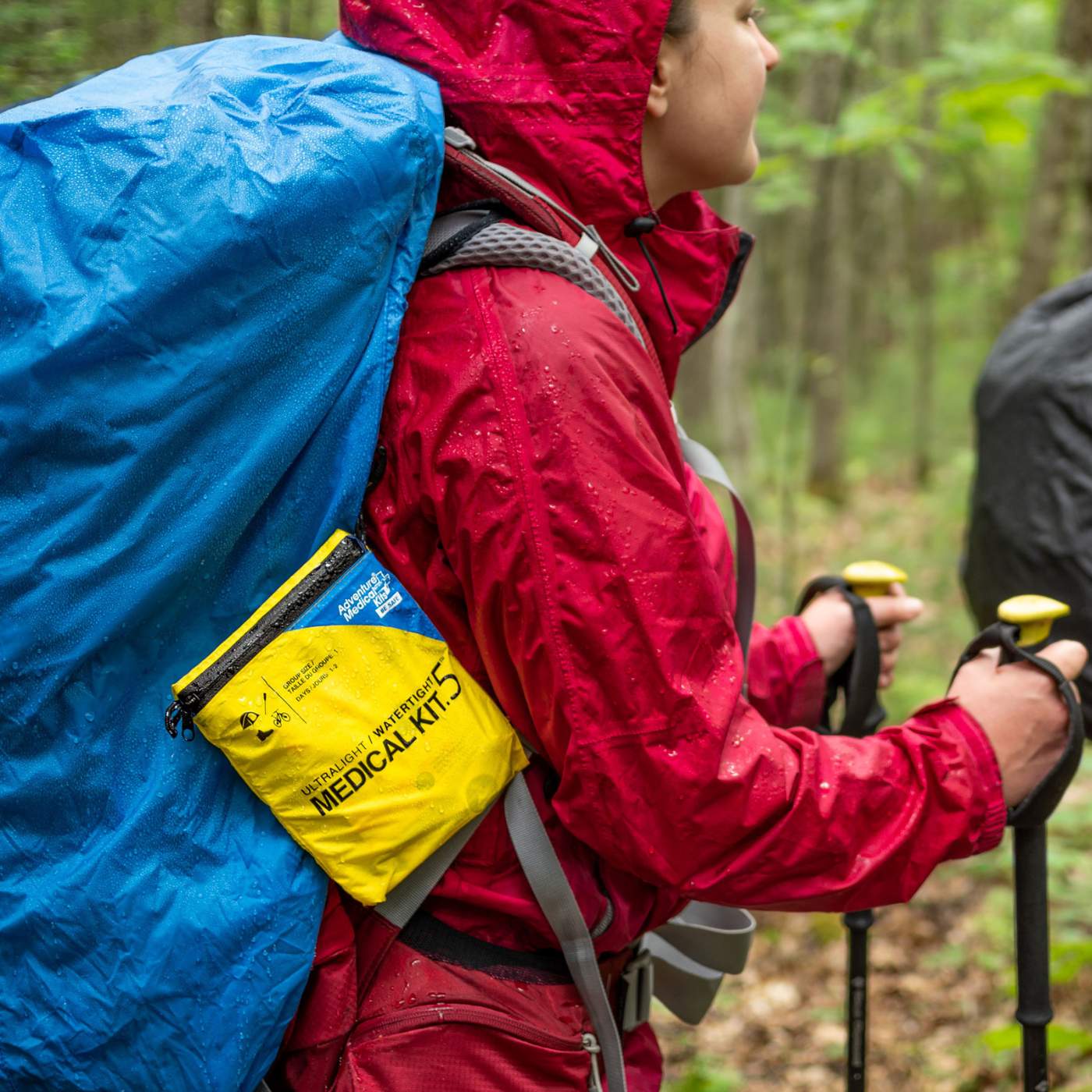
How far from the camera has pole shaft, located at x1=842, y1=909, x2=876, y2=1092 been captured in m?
2.27

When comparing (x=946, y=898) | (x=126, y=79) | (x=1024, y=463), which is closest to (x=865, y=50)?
(x=946, y=898)

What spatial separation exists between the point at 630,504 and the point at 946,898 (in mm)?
4391

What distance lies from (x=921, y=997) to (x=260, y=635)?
12.7 ft

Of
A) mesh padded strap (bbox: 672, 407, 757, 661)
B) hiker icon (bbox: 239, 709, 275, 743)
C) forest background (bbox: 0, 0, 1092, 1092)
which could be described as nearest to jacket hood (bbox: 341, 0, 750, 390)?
mesh padded strap (bbox: 672, 407, 757, 661)

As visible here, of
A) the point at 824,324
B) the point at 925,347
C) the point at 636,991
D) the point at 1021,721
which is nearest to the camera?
the point at 1021,721

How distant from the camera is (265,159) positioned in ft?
4.60

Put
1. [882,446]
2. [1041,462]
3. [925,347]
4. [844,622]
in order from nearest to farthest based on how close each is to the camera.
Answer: [1041,462], [844,622], [925,347], [882,446]

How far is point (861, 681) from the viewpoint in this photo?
2279mm

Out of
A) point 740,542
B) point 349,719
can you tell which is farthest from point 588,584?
point 740,542

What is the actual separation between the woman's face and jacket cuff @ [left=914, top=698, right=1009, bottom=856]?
97 centimetres

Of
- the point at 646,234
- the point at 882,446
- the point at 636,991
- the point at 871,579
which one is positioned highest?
the point at 646,234

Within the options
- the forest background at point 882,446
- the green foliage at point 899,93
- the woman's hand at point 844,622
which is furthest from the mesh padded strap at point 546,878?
the green foliage at point 899,93

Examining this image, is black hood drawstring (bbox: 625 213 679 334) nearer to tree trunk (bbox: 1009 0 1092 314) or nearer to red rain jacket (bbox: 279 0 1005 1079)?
red rain jacket (bbox: 279 0 1005 1079)

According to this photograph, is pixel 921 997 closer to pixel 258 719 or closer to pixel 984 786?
pixel 984 786
